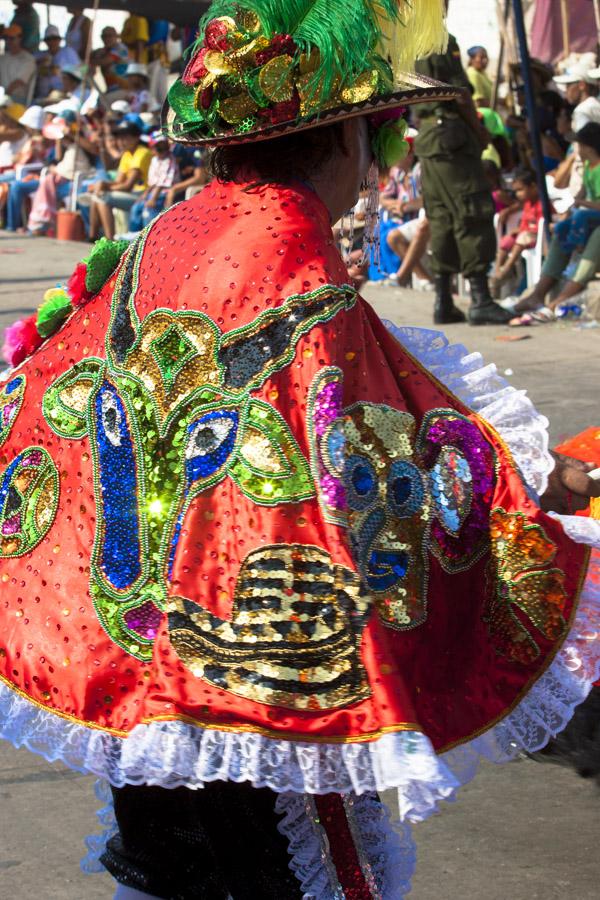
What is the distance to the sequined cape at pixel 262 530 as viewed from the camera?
197 cm

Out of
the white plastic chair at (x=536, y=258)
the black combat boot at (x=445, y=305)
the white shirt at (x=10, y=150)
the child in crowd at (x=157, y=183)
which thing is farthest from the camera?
the white shirt at (x=10, y=150)

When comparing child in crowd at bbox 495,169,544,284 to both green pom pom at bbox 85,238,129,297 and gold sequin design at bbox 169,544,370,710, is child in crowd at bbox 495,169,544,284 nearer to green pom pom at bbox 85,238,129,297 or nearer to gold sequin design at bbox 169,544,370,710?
green pom pom at bbox 85,238,129,297

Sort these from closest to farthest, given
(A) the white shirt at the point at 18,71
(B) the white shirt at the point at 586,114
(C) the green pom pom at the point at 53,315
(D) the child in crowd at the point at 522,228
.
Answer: (C) the green pom pom at the point at 53,315 < (B) the white shirt at the point at 586,114 < (D) the child in crowd at the point at 522,228 < (A) the white shirt at the point at 18,71

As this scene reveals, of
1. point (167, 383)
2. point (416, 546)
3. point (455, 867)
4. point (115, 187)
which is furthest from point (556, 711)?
point (115, 187)

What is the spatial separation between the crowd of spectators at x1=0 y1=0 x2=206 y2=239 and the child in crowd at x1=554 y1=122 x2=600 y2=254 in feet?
17.0

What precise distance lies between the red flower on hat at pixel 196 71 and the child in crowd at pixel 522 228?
8.56 meters

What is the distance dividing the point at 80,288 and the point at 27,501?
1.38 ft

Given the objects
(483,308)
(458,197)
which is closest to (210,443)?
(458,197)

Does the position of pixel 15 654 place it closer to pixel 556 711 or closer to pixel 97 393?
pixel 97 393

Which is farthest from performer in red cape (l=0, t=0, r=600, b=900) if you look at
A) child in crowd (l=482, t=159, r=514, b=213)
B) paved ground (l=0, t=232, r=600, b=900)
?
child in crowd (l=482, t=159, r=514, b=213)

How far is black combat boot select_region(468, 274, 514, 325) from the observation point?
9.91 m

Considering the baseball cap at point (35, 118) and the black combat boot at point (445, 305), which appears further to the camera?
the baseball cap at point (35, 118)

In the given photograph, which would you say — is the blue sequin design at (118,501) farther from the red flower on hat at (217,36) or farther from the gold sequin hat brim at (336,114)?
the red flower on hat at (217,36)

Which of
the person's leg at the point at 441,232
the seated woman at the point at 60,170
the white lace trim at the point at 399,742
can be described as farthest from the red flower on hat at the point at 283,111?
the seated woman at the point at 60,170
